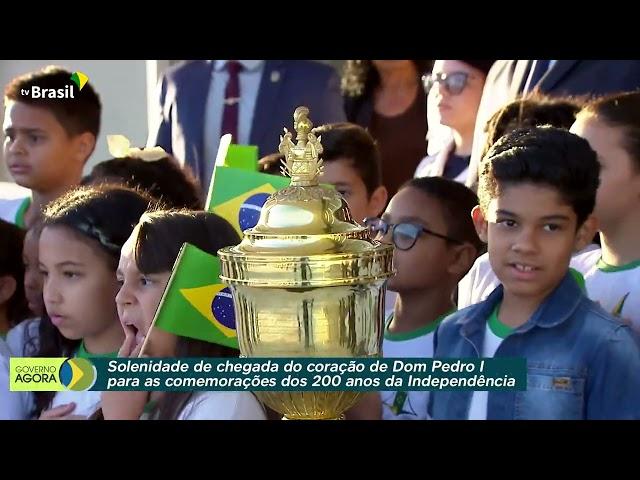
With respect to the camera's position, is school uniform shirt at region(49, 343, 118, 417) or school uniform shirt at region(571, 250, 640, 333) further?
school uniform shirt at region(49, 343, 118, 417)

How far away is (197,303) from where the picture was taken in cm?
304

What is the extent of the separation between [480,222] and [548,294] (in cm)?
22

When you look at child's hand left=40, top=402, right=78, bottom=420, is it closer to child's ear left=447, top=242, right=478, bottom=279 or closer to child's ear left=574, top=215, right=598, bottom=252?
child's ear left=447, top=242, right=478, bottom=279

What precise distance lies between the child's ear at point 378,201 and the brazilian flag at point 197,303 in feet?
1.32

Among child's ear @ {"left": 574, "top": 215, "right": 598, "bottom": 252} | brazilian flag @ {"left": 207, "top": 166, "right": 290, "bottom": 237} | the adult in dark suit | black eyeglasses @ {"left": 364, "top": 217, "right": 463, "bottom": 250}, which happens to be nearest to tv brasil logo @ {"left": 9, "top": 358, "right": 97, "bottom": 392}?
brazilian flag @ {"left": 207, "top": 166, "right": 290, "bottom": 237}

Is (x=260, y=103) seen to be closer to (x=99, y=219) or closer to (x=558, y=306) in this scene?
(x=99, y=219)

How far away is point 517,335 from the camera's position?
10.0 feet

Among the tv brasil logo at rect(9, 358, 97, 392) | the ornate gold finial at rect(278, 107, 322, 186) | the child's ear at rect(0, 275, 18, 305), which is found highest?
the ornate gold finial at rect(278, 107, 322, 186)

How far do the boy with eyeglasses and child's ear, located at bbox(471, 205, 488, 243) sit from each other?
0.02 m

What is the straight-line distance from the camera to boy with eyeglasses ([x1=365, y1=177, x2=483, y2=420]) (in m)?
3.14

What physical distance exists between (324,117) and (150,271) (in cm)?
57

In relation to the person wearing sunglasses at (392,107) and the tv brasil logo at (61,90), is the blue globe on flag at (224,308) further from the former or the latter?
the tv brasil logo at (61,90)

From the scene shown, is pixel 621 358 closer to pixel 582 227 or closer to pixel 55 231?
pixel 582 227

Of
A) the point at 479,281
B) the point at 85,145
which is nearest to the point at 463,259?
the point at 479,281
